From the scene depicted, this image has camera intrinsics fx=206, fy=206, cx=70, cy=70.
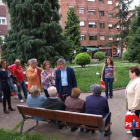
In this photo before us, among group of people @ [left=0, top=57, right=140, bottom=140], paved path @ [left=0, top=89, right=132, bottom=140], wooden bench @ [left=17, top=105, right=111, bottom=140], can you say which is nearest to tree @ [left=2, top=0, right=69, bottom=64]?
group of people @ [left=0, top=57, right=140, bottom=140]

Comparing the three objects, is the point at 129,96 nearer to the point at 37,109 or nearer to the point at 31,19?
the point at 37,109

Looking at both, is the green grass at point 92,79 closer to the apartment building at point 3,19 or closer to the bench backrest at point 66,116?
the bench backrest at point 66,116

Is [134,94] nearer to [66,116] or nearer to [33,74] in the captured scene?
[66,116]

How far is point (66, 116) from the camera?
434 centimetres

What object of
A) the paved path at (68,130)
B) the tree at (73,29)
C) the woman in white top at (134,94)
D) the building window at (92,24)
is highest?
the building window at (92,24)

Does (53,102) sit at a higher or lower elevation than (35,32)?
lower

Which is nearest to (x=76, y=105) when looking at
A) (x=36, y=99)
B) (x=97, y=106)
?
(x=97, y=106)

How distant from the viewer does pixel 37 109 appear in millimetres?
4660

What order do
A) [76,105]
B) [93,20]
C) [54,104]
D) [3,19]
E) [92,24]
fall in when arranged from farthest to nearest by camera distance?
[93,20]
[92,24]
[3,19]
[54,104]
[76,105]

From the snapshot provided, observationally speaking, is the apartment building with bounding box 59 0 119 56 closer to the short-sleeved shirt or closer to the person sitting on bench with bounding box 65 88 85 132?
the short-sleeved shirt

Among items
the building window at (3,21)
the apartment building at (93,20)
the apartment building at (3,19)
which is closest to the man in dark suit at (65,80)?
the apartment building at (3,19)

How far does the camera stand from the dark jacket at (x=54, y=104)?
4.71 metres

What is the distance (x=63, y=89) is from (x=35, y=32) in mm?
8709

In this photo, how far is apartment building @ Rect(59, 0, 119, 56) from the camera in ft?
158
